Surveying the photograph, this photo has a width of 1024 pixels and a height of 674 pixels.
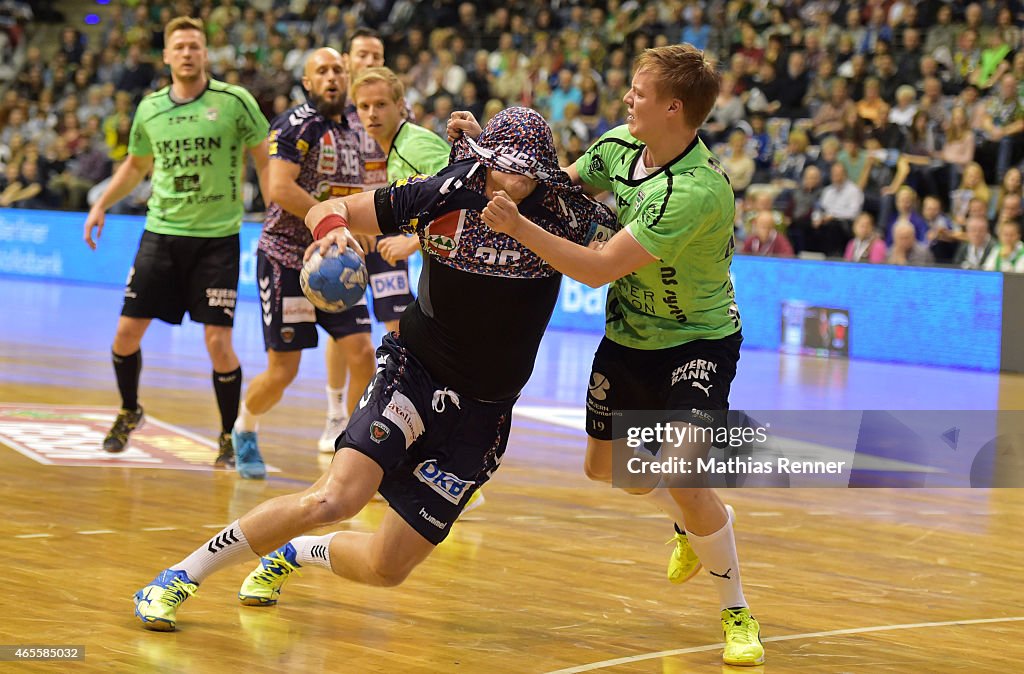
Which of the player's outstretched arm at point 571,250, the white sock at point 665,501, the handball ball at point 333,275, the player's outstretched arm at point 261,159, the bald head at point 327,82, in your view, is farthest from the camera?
the player's outstretched arm at point 261,159

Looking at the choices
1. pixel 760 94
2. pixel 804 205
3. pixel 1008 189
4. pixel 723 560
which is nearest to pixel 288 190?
pixel 723 560

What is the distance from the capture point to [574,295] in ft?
56.9

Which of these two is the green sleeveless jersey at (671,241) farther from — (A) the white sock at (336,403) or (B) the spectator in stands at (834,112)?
(B) the spectator in stands at (834,112)

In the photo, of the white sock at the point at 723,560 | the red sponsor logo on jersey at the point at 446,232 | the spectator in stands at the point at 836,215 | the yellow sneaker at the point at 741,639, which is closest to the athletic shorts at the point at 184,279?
the red sponsor logo on jersey at the point at 446,232

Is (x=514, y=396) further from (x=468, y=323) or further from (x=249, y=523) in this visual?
(x=249, y=523)

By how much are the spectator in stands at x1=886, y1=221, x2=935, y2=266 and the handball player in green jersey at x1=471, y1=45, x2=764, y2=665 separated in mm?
10324

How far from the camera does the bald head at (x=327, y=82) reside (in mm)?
7691

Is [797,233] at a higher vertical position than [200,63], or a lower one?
lower

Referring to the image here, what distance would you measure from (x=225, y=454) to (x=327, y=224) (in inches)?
152

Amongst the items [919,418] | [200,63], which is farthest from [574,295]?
[200,63]

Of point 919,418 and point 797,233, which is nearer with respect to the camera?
point 919,418

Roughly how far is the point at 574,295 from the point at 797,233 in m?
2.84

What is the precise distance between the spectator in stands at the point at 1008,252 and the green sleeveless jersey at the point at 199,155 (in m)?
8.79

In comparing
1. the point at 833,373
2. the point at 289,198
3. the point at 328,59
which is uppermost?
the point at 328,59
